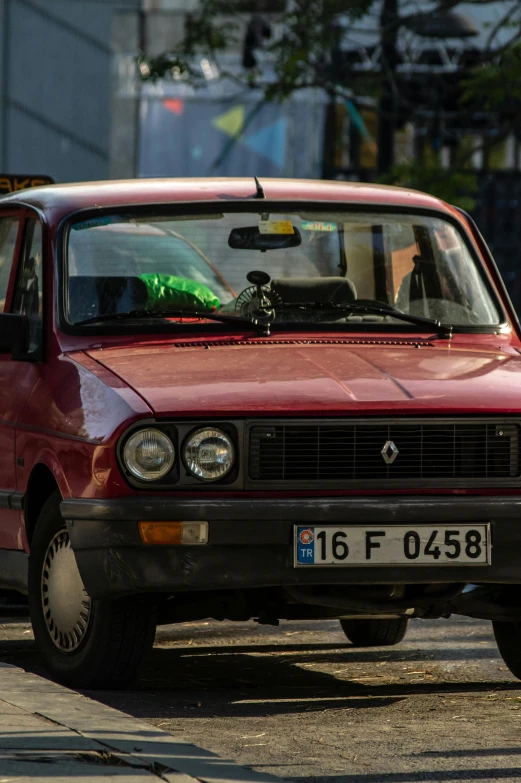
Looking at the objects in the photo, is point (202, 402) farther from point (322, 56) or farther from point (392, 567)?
point (322, 56)

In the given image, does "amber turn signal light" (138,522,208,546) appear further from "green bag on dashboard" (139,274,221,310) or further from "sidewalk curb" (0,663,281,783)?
"green bag on dashboard" (139,274,221,310)

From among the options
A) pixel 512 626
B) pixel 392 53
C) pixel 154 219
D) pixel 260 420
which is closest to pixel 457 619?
pixel 512 626

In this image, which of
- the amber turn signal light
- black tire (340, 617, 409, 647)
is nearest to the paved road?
black tire (340, 617, 409, 647)

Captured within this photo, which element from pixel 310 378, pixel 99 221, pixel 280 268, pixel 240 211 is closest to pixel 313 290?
pixel 280 268

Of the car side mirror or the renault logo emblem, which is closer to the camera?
the renault logo emblem

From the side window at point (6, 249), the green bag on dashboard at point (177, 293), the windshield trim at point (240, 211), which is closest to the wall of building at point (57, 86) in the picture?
the side window at point (6, 249)

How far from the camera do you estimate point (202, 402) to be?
5.86m

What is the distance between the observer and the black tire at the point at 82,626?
6.14m

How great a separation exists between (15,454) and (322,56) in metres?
15.4

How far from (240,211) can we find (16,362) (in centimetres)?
106

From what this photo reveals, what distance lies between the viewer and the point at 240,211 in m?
7.23

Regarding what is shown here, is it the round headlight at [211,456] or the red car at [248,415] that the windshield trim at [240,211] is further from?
the round headlight at [211,456]

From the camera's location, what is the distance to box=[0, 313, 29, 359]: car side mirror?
22.3 ft

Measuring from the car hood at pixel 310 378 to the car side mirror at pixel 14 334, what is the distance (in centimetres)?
39
